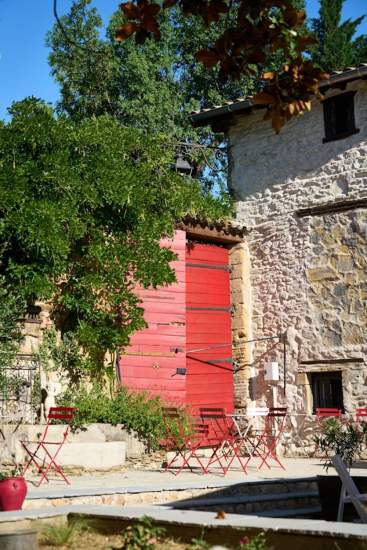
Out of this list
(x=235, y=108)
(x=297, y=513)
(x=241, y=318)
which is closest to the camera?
(x=297, y=513)

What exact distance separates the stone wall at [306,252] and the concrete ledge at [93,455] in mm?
4211

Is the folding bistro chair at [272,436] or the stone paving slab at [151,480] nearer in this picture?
→ the stone paving slab at [151,480]

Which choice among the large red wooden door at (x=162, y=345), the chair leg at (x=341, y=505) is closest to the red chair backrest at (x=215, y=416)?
the large red wooden door at (x=162, y=345)

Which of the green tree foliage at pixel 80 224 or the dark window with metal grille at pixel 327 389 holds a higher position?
the green tree foliage at pixel 80 224

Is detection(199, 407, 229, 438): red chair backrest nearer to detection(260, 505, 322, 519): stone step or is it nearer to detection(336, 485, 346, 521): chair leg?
detection(260, 505, 322, 519): stone step

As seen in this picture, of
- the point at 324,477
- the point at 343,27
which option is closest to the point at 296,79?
the point at 324,477

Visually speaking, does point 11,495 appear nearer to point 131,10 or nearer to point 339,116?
point 131,10

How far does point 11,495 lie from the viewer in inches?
235

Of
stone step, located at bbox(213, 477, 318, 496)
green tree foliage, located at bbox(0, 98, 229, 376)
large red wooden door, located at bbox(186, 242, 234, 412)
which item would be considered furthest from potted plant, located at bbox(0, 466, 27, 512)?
large red wooden door, located at bbox(186, 242, 234, 412)

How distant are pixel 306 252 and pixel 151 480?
6235mm

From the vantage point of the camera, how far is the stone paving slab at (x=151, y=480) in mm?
6918

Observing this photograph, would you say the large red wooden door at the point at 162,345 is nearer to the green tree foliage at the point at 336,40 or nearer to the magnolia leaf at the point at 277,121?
the magnolia leaf at the point at 277,121

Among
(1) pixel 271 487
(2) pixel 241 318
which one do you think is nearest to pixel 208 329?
(2) pixel 241 318

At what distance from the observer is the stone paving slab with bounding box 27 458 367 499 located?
6.92 meters
